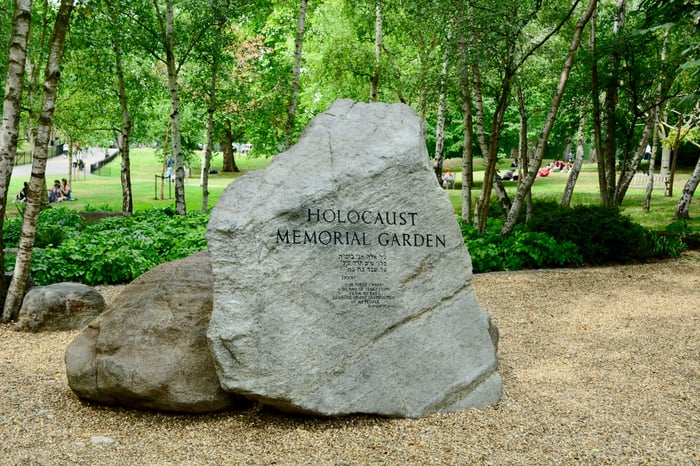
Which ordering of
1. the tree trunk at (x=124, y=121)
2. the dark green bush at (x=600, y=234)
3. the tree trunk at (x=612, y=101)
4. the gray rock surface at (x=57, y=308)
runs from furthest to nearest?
the tree trunk at (x=124, y=121), the tree trunk at (x=612, y=101), the dark green bush at (x=600, y=234), the gray rock surface at (x=57, y=308)

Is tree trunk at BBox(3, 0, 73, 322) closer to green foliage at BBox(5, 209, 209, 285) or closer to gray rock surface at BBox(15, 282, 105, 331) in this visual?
gray rock surface at BBox(15, 282, 105, 331)

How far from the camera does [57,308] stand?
309 inches

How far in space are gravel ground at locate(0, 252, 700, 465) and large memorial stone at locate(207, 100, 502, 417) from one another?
30 cm

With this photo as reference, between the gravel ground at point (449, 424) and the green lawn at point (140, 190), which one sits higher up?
the green lawn at point (140, 190)

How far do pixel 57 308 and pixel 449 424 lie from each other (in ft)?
17.5

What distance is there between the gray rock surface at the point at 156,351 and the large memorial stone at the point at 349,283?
0.59 metres

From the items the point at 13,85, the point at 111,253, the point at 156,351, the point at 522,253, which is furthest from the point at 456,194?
the point at 156,351

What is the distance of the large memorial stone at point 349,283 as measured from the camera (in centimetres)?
478

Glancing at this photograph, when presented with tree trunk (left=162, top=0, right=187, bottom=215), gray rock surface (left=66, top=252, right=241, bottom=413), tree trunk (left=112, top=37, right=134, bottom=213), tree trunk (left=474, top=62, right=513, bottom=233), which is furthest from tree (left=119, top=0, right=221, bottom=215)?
gray rock surface (left=66, top=252, right=241, bottom=413)

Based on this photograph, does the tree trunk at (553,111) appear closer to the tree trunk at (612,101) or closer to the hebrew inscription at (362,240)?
the tree trunk at (612,101)

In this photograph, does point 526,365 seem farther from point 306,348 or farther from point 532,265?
point 532,265

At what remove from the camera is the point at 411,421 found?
506 centimetres

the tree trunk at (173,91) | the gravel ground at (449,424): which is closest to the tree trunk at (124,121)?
the tree trunk at (173,91)

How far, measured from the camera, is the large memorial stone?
15.7ft
